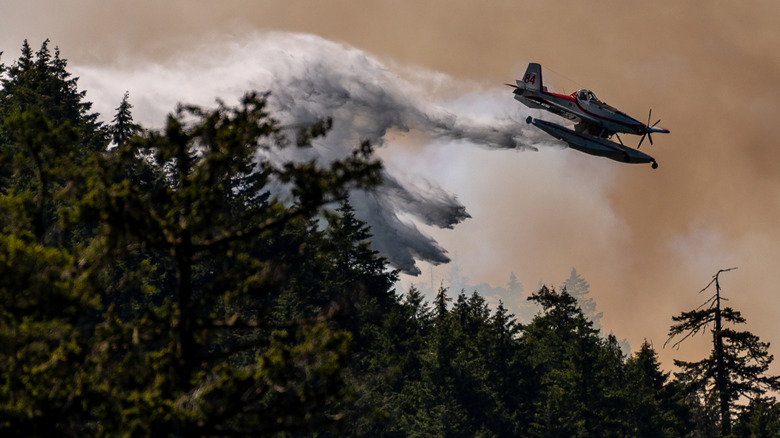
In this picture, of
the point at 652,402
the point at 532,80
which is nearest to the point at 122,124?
the point at 532,80

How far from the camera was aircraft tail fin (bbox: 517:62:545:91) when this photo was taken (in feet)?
172

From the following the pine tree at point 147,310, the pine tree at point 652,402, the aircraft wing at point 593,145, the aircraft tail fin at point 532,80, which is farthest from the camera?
the pine tree at point 652,402

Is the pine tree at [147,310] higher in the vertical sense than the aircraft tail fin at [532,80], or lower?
lower

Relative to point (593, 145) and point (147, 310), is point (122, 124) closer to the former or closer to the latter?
point (593, 145)

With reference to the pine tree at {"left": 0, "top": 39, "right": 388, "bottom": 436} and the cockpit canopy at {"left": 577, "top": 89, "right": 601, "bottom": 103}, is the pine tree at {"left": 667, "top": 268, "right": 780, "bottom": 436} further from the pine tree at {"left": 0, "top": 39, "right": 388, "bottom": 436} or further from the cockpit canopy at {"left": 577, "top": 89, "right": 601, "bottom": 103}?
the pine tree at {"left": 0, "top": 39, "right": 388, "bottom": 436}

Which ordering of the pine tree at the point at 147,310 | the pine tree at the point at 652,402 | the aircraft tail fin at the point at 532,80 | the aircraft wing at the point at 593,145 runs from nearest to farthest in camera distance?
1. the pine tree at the point at 147,310
2. the aircraft wing at the point at 593,145
3. the aircraft tail fin at the point at 532,80
4. the pine tree at the point at 652,402

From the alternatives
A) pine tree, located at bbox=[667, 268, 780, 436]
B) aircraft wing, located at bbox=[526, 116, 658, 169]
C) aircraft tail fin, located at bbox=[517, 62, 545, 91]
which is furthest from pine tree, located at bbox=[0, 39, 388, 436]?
pine tree, located at bbox=[667, 268, 780, 436]

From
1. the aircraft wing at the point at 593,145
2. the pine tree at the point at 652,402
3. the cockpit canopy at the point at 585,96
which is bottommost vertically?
the pine tree at the point at 652,402

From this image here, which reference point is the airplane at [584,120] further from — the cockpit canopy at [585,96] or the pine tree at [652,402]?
the pine tree at [652,402]

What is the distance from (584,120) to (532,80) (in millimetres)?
3973

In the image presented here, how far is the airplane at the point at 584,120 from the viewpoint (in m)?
50.3

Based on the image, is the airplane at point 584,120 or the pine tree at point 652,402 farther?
the pine tree at point 652,402

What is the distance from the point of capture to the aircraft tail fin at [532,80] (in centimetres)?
5250

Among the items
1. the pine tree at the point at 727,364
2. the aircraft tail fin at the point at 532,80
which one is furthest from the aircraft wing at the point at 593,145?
the pine tree at the point at 727,364
